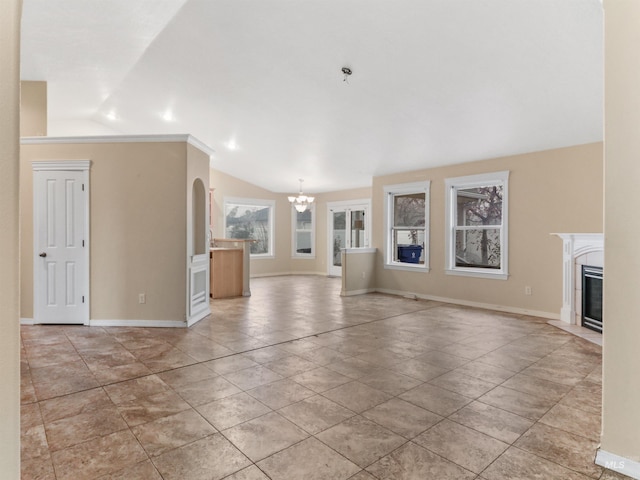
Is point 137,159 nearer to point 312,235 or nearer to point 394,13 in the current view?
point 394,13

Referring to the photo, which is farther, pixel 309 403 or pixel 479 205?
pixel 479 205

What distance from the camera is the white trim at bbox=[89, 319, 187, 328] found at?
4.80 metres

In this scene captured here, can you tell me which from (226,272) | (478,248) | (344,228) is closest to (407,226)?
(478,248)

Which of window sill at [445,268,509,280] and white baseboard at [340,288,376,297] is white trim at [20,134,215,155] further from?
window sill at [445,268,509,280]

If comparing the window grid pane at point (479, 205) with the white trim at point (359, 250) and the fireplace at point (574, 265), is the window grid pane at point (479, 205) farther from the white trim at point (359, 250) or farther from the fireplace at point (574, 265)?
the white trim at point (359, 250)

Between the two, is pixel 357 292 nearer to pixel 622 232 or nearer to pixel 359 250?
pixel 359 250

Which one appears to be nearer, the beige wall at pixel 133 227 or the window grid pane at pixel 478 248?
the beige wall at pixel 133 227

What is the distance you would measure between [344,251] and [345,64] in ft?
12.4

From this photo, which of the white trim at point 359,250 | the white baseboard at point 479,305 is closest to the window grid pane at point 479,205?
the white baseboard at point 479,305

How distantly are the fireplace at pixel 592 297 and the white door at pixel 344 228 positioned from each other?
5.65 meters

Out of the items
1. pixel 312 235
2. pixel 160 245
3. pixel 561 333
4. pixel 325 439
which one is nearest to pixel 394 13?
pixel 325 439

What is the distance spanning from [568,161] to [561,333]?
2412 millimetres

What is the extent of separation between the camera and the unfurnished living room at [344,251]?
6.26 ft

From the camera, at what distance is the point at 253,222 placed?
10.6 metres
